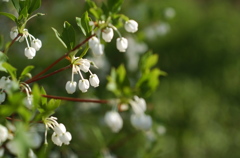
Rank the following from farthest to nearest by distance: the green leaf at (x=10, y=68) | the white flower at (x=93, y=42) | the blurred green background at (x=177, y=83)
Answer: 1. the blurred green background at (x=177, y=83)
2. the white flower at (x=93, y=42)
3. the green leaf at (x=10, y=68)

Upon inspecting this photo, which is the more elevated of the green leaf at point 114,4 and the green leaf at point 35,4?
the green leaf at point 114,4

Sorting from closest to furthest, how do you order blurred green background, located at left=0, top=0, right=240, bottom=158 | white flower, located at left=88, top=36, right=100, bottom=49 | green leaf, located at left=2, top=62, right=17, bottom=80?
green leaf, located at left=2, top=62, right=17, bottom=80
white flower, located at left=88, top=36, right=100, bottom=49
blurred green background, located at left=0, top=0, right=240, bottom=158

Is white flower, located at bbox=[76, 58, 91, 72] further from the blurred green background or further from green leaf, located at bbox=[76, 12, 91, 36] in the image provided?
the blurred green background

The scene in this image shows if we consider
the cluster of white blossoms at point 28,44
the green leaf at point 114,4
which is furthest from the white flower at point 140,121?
the cluster of white blossoms at point 28,44

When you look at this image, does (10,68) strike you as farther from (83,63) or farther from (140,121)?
(140,121)

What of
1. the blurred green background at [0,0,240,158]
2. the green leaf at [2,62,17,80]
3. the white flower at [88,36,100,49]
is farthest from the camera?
the blurred green background at [0,0,240,158]

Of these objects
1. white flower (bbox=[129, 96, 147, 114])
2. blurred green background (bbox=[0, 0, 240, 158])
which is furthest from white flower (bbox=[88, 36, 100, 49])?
blurred green background (bbox=[0, 0, 240, 158])

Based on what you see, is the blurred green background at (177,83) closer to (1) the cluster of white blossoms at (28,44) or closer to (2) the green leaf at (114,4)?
(1) the cluster of white blossoms at (28,44)

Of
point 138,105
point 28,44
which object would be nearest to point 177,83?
point 28,44
